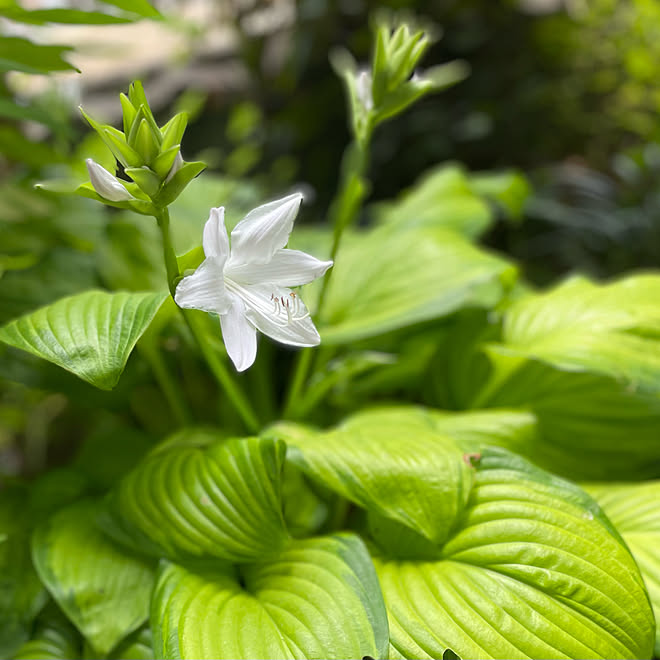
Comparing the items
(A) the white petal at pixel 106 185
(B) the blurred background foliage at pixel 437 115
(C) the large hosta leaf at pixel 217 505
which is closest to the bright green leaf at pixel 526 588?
(C) the large hosta leaf at pixel 217 505

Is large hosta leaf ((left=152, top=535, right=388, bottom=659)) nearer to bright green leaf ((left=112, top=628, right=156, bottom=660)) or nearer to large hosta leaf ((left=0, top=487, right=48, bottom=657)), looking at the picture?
bright green leaf ((left=112, top=628, right=156, bottom=660))

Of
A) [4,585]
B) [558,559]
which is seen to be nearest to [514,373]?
[558,559]

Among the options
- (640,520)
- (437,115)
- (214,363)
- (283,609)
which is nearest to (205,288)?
(214,363)

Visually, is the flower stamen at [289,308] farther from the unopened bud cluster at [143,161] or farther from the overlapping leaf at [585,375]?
the overlapping leaf at [585,375]

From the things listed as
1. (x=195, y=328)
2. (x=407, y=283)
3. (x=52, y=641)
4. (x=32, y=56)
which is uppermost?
(x=32, y=56)

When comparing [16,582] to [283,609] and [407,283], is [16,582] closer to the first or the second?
[283,609]

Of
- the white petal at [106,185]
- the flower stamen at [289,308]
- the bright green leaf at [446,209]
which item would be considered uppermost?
the white petal at [106,185]
